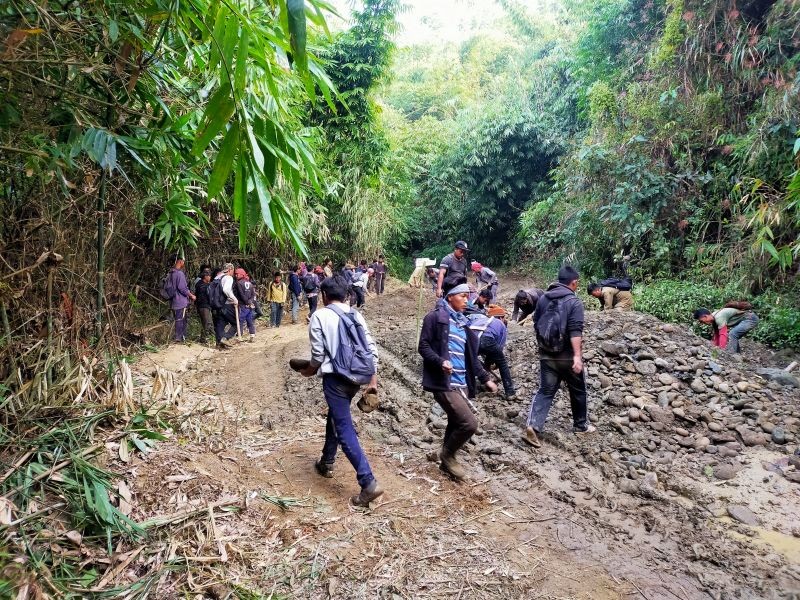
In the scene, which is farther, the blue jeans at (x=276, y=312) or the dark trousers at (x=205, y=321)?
the blue jeans at (x=276, y=312)

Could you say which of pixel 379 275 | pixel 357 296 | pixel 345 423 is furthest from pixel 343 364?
pixel 379 275

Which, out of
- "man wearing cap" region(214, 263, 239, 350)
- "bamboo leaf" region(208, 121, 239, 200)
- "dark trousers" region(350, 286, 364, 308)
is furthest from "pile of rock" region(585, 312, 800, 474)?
"dark trousers" region(350, 286, 364, 308)

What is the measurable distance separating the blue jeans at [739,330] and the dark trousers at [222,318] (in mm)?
8337

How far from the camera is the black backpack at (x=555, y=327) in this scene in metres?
4.91

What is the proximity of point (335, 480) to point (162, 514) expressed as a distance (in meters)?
1.39

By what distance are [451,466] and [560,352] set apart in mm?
1600

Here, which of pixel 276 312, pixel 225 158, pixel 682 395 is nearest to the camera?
pixel 225 158

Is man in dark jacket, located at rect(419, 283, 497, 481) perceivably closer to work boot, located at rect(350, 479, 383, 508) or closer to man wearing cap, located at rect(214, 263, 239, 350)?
work boot, located at rect(350, 479, 383, 508)

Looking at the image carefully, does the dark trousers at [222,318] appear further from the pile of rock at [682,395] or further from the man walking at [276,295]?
the pile of rock at [682,395]

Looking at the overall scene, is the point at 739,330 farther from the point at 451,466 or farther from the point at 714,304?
the point at 451,466

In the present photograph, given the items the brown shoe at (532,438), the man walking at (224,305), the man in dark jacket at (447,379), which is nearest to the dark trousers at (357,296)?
the man walking at (224,305)

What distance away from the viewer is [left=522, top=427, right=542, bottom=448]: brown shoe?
4895mm

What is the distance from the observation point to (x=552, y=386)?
499cm

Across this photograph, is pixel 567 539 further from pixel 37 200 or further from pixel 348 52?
pixel 348 52
